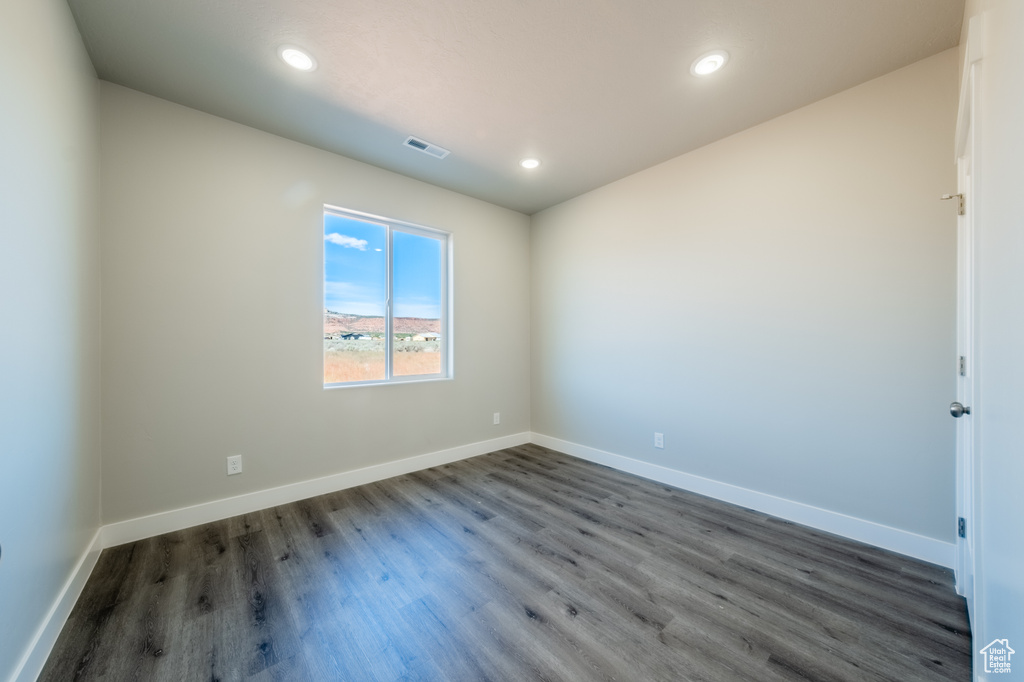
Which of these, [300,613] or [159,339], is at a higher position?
[159,339]

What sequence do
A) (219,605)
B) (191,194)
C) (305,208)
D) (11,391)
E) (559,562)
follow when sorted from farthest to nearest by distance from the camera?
(305,208) < (191,194) < (559,562) < (219,605) < (11,391)

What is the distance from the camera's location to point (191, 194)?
2.43 m

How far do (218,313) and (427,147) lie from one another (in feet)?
6.26

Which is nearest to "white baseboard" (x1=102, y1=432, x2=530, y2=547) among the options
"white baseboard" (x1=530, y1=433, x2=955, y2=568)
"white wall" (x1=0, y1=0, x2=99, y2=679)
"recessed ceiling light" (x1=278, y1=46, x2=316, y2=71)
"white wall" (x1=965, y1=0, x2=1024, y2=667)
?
"white wall" (x1=0, y1=0, x2=99, y2=679)

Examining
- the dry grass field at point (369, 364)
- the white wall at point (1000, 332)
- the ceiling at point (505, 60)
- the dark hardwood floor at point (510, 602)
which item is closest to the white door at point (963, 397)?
the dark hardwood floor at point (510, 602)

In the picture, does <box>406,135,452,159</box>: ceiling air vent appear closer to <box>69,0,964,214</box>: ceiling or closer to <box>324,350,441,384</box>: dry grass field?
<box>69,0,964,214</box>: ceiling

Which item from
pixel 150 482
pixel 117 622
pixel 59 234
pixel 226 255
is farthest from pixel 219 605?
pixel 226 255

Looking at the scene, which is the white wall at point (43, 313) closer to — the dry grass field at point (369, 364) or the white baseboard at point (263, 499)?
the white baseboard at point (263, 499)

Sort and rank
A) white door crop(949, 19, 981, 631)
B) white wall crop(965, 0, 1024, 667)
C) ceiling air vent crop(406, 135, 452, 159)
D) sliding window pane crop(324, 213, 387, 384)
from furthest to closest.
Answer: sliding window pane crop(324, 213, 387, 384)
ceiling air vent crop(406, 135, 452, 159)
white door crop(949, 19, 981, 631)
white wall crop(965, 0, 1024, 667)

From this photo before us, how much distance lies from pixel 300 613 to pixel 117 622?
2.45 feet

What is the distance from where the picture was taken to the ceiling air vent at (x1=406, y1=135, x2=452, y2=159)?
2779mm

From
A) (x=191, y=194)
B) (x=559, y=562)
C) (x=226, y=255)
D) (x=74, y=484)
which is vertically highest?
(x=191, y=194)

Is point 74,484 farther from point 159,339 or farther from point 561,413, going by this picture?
point 561,413

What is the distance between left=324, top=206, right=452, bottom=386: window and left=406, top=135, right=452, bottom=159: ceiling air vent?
2.39ft
